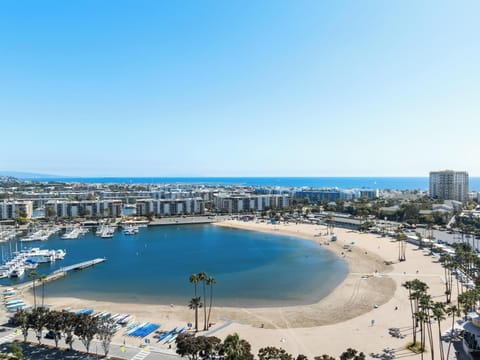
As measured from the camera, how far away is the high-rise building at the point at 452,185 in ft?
403

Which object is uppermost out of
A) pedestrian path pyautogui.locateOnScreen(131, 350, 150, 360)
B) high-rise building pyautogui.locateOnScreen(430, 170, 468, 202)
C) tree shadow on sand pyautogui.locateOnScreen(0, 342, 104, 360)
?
high-rise building pyautogui.locateOnScreen(430, 170, 468, 202)

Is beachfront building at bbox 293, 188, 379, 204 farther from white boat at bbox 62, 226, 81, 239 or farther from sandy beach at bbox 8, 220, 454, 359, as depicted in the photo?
sandy beach at bbox 8, 220, 454, 359

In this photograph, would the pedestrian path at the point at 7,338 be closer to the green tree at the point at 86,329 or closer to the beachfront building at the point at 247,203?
the green tree at the point at 86,329

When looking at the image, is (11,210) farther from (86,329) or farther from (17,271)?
(86,329)

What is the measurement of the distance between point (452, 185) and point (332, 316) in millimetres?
117930

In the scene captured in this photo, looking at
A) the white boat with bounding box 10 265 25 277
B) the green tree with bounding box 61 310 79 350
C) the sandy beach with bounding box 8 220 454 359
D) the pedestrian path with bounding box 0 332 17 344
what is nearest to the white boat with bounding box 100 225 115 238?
the white boat with bounding box 10 265 25 277

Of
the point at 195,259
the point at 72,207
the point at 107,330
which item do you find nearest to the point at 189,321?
the point at 107,330

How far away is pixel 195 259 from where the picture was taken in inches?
2115

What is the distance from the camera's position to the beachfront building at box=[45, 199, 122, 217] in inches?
3959

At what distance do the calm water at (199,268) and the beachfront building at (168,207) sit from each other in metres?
30.2

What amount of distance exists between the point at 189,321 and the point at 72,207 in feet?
286

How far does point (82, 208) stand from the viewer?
103 m

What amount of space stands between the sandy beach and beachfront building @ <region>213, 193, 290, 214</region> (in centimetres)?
7311

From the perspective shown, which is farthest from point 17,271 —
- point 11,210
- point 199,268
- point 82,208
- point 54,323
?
point 11,210
